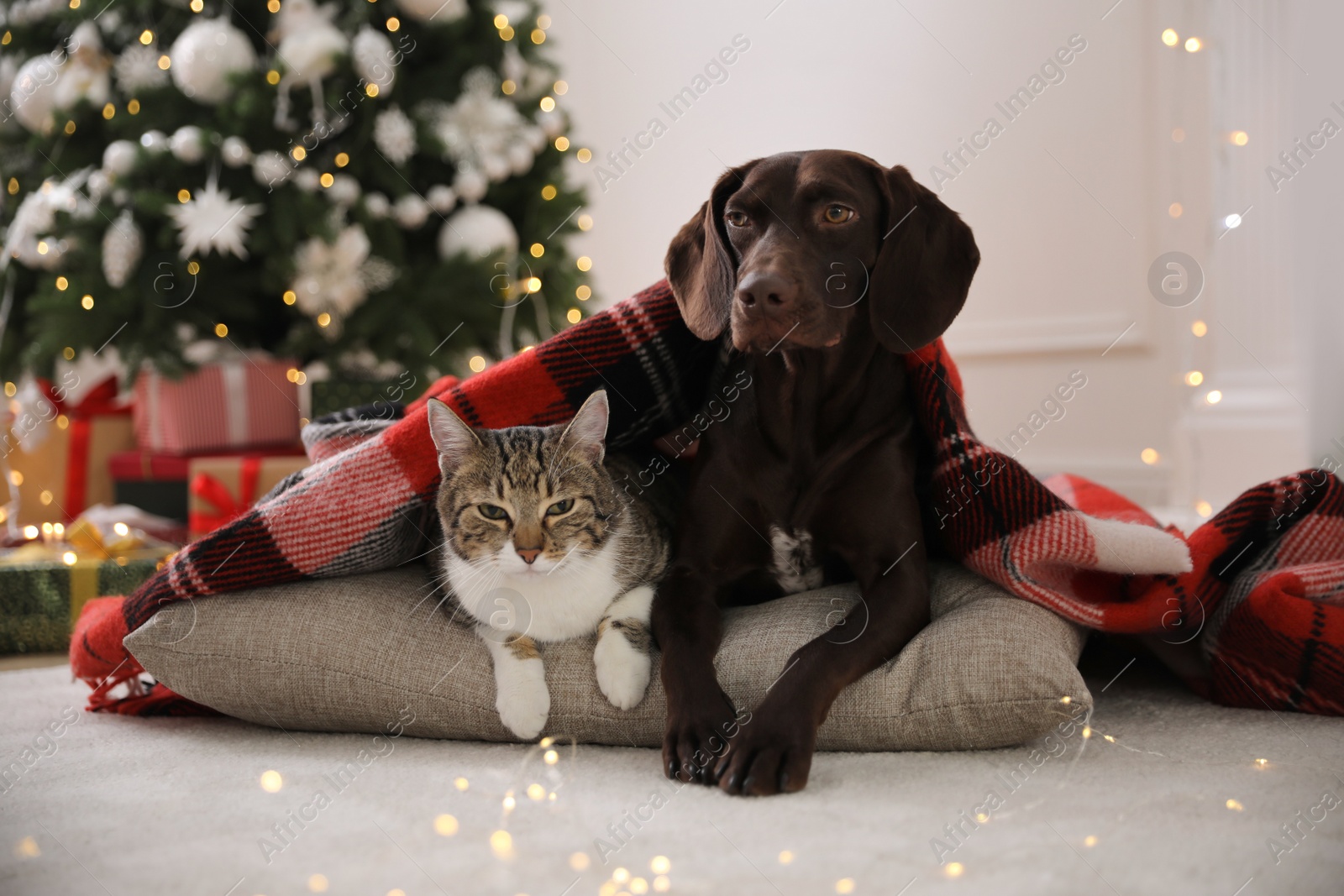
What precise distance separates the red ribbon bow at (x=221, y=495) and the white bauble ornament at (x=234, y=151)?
2.54 ft

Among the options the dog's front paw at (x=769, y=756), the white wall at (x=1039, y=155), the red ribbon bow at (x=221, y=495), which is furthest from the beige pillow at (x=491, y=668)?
the white wall at (x=1039, y=155)

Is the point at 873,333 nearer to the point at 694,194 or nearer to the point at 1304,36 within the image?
the point at 1304,36

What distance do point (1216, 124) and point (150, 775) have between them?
316 cm

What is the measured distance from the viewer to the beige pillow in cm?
112

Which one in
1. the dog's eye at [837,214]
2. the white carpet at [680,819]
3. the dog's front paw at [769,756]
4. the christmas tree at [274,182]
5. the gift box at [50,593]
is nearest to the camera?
the white carpet at [680,819]

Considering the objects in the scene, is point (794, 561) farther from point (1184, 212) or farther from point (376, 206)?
point (1184, 212)

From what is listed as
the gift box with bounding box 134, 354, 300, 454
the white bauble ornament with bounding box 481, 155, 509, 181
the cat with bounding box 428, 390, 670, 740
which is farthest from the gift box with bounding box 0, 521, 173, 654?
the white bauble ornament with bounding box 481, 155, 509, 181

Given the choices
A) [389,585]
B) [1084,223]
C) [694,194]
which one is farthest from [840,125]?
[389,585]

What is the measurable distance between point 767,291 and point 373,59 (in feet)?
6.18

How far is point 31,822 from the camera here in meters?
1.01

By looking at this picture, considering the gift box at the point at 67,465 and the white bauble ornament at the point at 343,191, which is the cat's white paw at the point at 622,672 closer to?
the white bauble ornament at the point at 343,191

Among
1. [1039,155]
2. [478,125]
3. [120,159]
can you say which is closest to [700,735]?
[478,125]

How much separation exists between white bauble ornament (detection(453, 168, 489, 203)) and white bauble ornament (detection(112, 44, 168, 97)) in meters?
0.81

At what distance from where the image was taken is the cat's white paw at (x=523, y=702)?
46.4 inches
